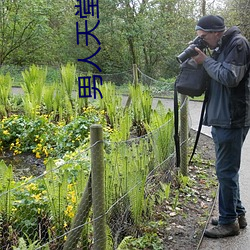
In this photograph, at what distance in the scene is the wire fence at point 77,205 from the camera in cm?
240

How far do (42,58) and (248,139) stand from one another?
1237cm

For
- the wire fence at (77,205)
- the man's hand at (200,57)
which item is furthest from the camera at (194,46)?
the wire fence at (77,205)

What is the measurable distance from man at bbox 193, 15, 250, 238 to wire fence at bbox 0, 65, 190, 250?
681 mm

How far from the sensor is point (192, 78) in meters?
3.01

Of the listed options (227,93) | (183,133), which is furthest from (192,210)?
(227,93)

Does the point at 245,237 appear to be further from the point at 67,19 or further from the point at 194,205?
the point at 67,19

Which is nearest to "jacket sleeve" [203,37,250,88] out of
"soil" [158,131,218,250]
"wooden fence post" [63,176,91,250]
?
"wooden fence post" [63,176,91,250]

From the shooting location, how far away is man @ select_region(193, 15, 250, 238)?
8.95 ft

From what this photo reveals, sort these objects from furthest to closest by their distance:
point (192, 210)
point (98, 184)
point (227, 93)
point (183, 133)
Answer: point (183, 133) → point (192, 210) → point (227, 93) → point (98, 184)

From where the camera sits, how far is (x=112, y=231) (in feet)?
9.62

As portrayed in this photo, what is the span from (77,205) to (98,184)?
47cm

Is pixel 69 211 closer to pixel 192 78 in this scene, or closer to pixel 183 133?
pixel 192 78

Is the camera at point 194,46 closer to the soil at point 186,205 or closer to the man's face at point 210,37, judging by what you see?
the man's face at point 210,37

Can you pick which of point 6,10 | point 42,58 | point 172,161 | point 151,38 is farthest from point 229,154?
point 42,58
